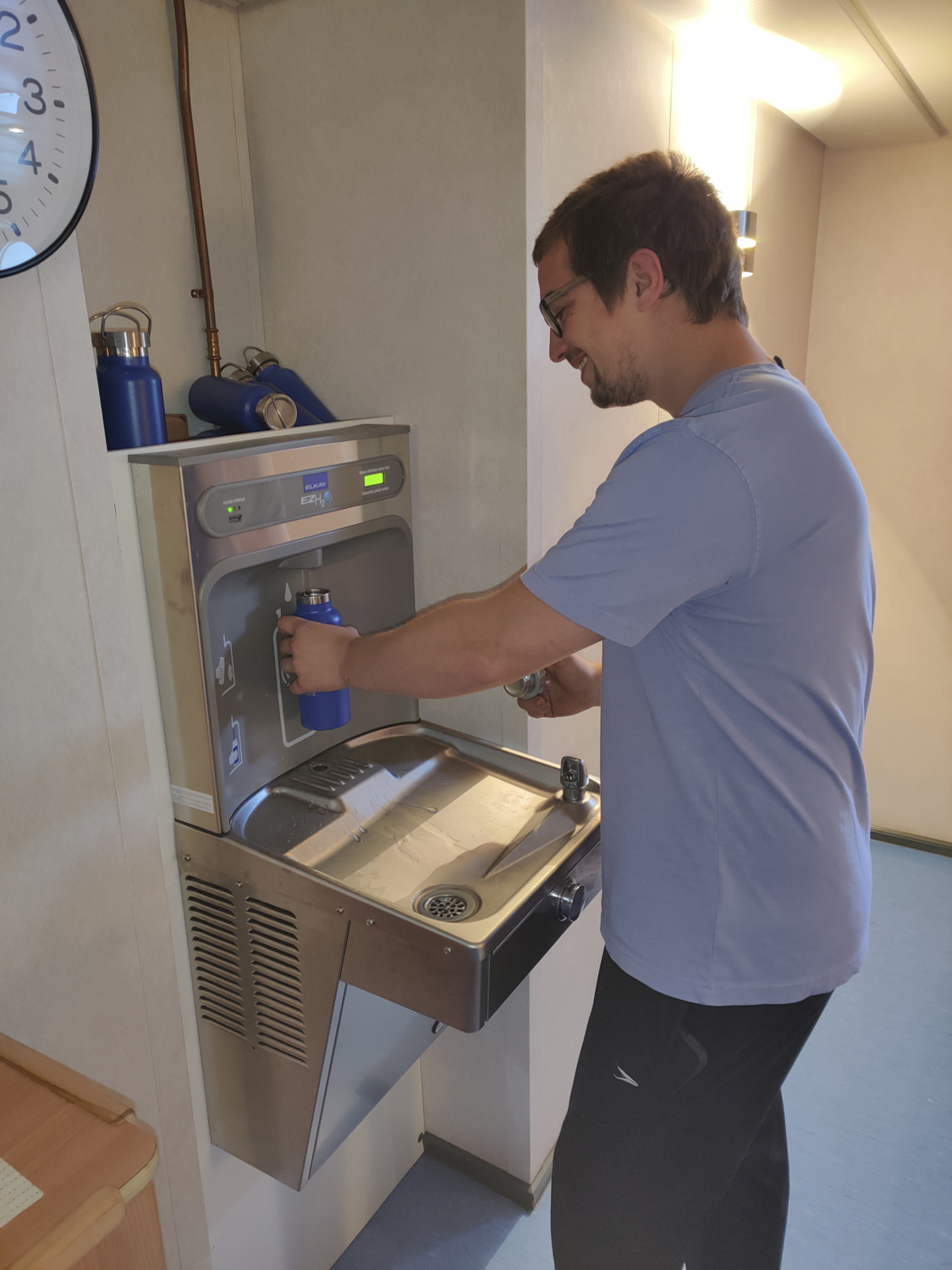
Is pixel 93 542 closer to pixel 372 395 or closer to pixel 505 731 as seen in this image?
pixel 372 395

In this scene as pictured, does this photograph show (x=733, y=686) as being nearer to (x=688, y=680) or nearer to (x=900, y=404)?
(x=688, y=680)

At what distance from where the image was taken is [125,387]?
1156mm

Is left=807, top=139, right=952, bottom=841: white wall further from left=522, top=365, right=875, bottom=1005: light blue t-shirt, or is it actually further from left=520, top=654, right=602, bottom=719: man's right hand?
left=522, top=365, right=875, bottom=1005: light blue t-shirt

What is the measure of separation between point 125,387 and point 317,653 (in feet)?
1.37

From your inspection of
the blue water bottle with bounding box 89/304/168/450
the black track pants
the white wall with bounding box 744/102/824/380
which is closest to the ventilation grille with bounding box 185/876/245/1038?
the black track pants

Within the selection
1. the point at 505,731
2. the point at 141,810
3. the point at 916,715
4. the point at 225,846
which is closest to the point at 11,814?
the point at 141,810

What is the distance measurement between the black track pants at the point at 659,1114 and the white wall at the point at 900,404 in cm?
200

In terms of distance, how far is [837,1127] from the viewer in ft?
6.42

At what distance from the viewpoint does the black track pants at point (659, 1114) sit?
43.1 inches

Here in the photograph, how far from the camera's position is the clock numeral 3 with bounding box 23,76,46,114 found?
88cm

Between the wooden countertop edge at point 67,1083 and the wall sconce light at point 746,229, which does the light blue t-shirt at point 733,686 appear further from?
the wall sconce light at point 746,229

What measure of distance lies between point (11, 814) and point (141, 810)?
7.3 inches

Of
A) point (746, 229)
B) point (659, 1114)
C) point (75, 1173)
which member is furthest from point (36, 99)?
point (746, 229)

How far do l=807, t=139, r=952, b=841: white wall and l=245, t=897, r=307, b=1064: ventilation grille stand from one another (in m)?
2.28
